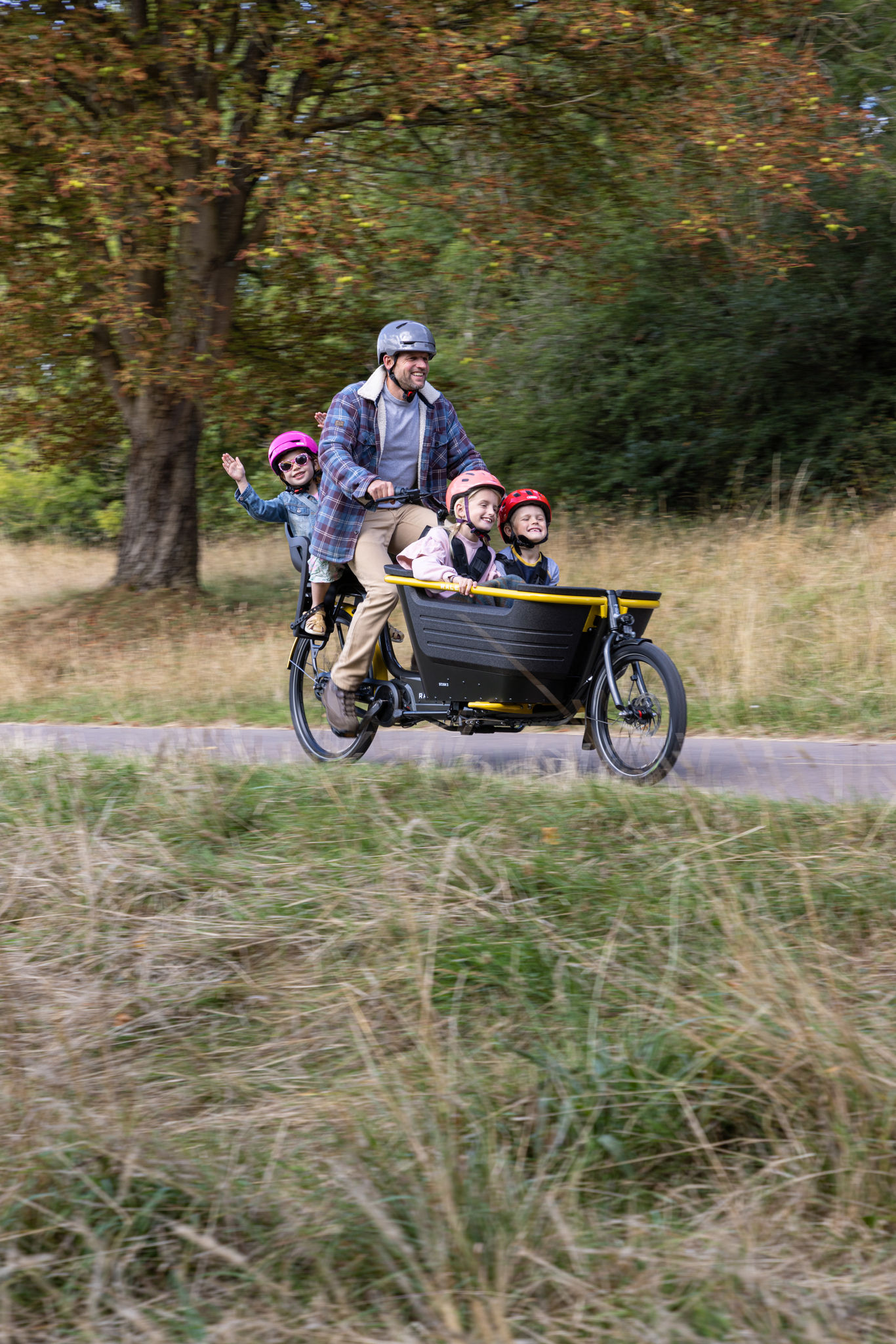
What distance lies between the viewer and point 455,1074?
10.5 ft

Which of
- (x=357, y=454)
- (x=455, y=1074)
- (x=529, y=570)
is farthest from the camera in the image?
(x=357, y=454)

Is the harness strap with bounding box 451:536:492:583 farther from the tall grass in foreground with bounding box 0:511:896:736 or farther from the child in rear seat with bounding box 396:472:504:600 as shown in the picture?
the tall grass in foreground with bounding box 0:511:896:736

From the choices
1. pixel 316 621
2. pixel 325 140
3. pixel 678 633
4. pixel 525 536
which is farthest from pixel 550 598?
pixel 325 140

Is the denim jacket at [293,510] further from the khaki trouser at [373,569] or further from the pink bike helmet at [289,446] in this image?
the khaki trouser at [373,569]

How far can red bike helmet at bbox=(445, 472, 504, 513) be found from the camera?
19.9 feet

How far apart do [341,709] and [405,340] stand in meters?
1.71

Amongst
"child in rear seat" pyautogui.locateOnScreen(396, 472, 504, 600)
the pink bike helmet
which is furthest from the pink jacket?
the pink bike helmet

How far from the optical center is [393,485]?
6312 mm

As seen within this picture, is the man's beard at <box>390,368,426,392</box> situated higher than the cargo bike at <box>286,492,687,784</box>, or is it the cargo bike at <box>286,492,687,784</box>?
the man's beard at <box>390,368,426,392</box>

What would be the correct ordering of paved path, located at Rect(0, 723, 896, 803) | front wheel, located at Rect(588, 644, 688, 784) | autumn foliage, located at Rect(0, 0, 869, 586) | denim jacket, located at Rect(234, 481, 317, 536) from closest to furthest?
front wheel, located at Rect(588, 644, 688, 784) < paved path, located at Rect(0, 723, 896, 803) < denim jacket, located at Rect(234, 481, 317, 536) < autumn foliage, located at Rect(0, 0, 869, 586)

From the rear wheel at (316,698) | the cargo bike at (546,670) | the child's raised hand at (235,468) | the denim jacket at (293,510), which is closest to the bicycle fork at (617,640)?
the cargo bike at (546,670)

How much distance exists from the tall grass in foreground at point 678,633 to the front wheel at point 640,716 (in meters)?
2.15

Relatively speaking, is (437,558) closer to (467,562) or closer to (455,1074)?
(467,562)

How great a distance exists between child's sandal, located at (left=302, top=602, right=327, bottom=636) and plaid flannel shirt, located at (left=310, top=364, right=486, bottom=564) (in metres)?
0.53
